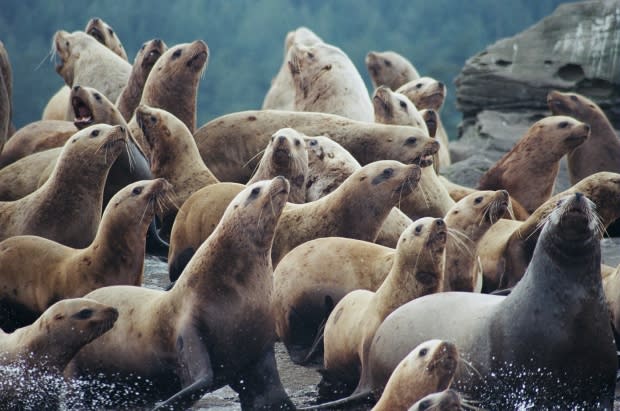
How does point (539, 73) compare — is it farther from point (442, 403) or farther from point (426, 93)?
point (442, 403)

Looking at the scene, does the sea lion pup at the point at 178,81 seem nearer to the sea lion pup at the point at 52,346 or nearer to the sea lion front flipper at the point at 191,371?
the sea lion pup at the point at 52,346

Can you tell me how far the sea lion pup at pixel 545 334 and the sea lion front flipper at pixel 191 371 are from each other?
2.79 feet

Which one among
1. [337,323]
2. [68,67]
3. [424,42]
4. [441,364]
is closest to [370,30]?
[424,42]

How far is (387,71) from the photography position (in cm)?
1434

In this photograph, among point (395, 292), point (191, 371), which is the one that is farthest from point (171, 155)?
point (191, 371)

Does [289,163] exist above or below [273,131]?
above

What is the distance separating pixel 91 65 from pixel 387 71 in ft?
11.9

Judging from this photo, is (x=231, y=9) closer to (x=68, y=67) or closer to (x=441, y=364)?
(x=68, y=67)

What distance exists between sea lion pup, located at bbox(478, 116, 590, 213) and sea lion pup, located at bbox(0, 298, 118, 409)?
5512 millimetres

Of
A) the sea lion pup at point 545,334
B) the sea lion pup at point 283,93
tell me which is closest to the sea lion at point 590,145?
the sea lion pup at point 283,93

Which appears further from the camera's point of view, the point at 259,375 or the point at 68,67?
the point at 68,67

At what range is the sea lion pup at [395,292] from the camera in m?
6.29

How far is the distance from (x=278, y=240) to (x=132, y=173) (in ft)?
5.66

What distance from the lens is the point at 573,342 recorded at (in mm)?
5480
